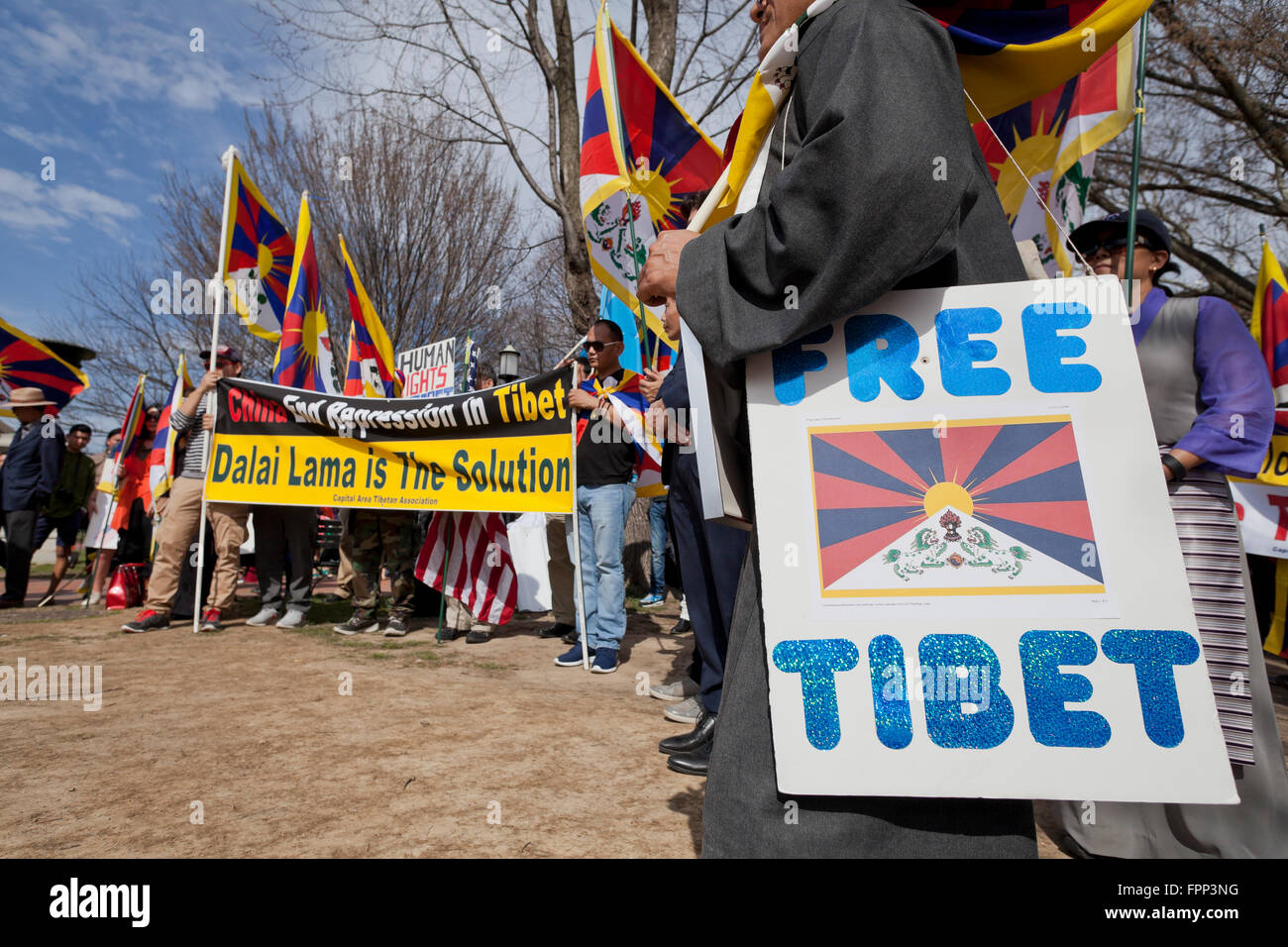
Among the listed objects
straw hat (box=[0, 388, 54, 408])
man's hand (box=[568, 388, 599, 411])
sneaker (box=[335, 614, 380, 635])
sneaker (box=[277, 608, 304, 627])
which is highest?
straw hat (box=[0, 388, 54, 408])

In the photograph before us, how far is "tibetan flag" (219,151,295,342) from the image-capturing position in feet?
21.9

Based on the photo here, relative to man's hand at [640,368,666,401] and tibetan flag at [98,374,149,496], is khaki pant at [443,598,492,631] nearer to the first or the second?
man's hand at [640,368,666,401]

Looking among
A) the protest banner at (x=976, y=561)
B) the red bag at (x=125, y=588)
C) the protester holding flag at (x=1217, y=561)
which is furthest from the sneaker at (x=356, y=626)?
the protest banner at (x=976, y=561)

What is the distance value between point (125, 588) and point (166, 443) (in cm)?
161

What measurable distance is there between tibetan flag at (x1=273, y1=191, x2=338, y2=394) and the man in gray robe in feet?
22.7

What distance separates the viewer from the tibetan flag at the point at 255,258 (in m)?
6.67

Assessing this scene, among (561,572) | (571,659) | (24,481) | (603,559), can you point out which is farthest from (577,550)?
(24,481)

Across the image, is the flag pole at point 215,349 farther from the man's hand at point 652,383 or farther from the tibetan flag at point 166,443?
the man's hand at point 652,383

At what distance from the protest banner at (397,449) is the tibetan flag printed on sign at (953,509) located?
4587mm

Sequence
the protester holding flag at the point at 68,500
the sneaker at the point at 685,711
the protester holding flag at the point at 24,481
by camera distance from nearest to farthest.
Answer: the sneaker at the point at 685,711, the protester holding flag at the point at 24,481, the protester holding flag at the point at 68,500

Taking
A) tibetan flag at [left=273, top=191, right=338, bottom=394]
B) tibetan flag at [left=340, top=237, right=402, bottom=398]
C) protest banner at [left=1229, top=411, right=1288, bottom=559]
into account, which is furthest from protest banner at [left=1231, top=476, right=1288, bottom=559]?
tibetan flag at [left=273, top=191, right=338, bottom=394]

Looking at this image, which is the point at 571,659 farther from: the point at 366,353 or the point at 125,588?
the point at 125,588
